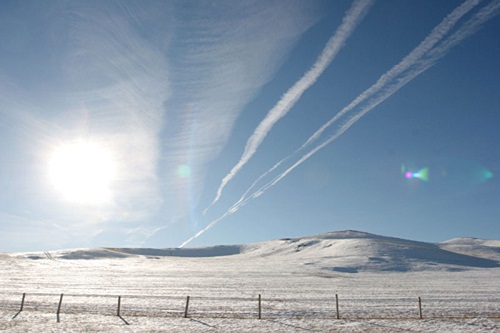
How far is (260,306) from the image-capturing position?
27797 millimetres

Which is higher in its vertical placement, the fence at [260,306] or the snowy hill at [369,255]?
the snowy hill at [369,255]

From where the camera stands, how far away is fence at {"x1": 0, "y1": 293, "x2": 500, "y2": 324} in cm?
2708

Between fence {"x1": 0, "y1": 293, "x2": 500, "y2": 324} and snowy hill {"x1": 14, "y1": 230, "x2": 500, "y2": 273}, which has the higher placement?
snowy hill {"x1": 14, "y1": 230, "x2": 500, "y2": 273}

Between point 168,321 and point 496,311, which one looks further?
point 496,311

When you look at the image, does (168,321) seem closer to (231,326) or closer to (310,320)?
(231,326)

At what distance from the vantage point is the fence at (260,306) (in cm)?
2708

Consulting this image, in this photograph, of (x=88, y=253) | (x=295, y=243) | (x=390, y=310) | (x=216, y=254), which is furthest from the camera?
(x=216, y=254)

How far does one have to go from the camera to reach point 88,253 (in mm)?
119938

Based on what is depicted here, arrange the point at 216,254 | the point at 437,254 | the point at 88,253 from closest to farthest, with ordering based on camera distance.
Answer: the point at 437,254 → the point at 88,253 → the point at 216,254

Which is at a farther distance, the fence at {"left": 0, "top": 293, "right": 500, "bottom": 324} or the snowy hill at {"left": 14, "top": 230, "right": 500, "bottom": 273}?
the snowy hill at {"left": 14, "top": 230, "right": 500, "bottom": 273}

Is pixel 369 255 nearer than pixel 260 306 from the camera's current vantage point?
No

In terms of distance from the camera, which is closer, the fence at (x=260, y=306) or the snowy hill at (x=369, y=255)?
the fence at (x=260, y=306)

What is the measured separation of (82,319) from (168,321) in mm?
5866

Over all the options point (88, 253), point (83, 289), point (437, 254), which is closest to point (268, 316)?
point (83, 289)
